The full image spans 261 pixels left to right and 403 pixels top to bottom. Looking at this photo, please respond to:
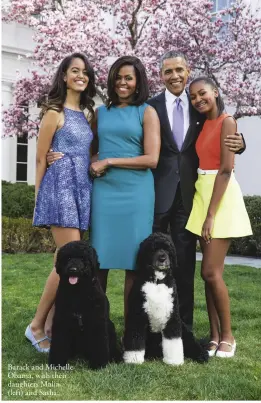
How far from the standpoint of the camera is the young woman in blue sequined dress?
4.11 meters

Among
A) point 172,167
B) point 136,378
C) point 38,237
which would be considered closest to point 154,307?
point 136,378

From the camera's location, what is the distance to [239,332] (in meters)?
5.08

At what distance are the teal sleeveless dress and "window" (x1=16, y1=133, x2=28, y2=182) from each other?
1133 cm

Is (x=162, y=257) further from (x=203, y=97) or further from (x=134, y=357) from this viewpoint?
(x=203, y=97)

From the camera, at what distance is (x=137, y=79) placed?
164 inches

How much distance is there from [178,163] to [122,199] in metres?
0.55

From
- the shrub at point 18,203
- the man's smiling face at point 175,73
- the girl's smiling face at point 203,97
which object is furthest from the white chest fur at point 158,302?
the shrub at point 18,203

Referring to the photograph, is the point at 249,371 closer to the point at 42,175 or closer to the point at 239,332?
the point at 239,332

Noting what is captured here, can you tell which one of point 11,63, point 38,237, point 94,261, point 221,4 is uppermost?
point 221,4

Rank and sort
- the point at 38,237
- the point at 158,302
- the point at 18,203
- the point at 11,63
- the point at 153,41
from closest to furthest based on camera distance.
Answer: the point at 158,302 → the point at 38,237 → the point at 153,41 → the point at 18,203 → the point at 11,63

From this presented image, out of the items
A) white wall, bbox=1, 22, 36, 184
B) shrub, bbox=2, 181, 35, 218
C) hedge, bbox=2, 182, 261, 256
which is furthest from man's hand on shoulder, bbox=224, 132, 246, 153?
white wall, bbox=1, 22, 36, 184

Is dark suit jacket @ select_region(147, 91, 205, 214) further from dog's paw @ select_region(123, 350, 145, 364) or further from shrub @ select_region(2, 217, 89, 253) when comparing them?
shrub @ select_region(2, 217, 89, 253)

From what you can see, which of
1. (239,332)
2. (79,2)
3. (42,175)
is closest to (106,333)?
(42,175)

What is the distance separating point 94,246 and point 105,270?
22 centimetres
